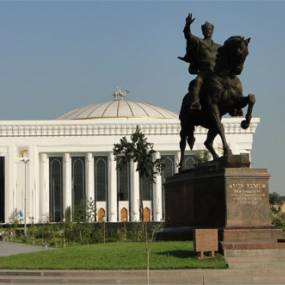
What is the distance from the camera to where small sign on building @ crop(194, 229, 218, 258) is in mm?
17750

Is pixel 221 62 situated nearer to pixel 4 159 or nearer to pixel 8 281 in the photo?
pixel 8 281

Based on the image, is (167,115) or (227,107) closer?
(227,107)

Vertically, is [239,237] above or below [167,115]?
below

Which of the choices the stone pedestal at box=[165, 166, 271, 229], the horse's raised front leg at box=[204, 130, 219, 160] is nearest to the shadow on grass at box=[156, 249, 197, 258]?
the stone pedestal at box=[165, 166, 271, 229]

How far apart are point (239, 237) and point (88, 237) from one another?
1008 inches

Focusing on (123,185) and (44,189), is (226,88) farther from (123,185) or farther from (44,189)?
(123,185)

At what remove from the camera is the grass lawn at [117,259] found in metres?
17.7

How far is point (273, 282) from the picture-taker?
16.7m

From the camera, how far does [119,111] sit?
101 m

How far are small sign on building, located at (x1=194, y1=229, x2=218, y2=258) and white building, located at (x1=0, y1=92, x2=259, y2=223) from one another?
72142 millimetres

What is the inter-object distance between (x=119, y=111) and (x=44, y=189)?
16476 millimetres

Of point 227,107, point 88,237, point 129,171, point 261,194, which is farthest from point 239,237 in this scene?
point 129,171

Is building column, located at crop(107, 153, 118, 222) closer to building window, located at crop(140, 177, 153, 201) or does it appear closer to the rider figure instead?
building window, located at crop(140, 177, 153, 201)

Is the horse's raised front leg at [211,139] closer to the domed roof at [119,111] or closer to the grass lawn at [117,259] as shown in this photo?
the grass lawn at [117,259]
